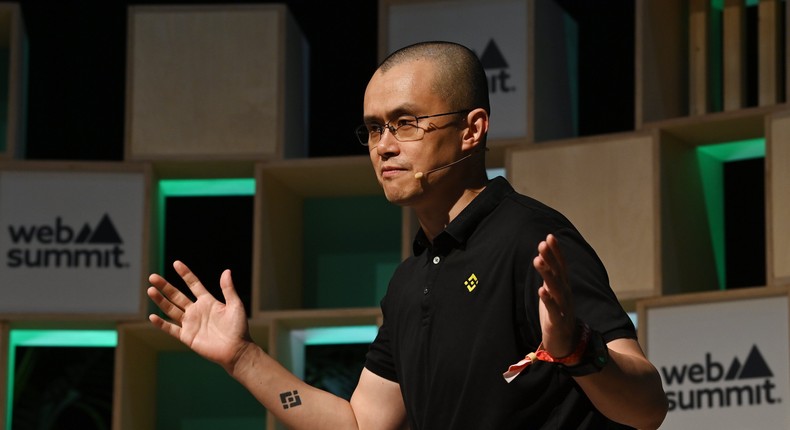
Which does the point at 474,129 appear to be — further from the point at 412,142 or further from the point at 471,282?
the point at 471,282

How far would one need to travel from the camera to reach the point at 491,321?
1.61 metres

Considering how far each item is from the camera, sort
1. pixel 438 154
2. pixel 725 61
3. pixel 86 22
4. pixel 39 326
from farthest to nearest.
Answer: pixel 86 22
pixel 39 326
pixel 725 61
pixel 438 154

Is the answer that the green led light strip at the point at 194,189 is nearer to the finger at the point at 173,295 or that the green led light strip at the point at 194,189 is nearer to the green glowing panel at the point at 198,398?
the green glowing panel at the point at 198,398

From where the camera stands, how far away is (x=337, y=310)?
3.98 m

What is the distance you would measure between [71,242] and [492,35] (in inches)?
54.6

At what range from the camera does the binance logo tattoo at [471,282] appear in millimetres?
1656

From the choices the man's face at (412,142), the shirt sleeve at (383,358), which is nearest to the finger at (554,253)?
the man's face at (412,142)

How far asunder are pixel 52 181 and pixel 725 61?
1988mm

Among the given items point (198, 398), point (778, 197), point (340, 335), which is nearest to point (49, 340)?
point (198, 398)

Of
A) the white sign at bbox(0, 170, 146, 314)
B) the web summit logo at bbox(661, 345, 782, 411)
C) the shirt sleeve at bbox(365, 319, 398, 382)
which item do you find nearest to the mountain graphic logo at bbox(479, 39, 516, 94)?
the web summit logo at bbox(661, 345, 782, 411)

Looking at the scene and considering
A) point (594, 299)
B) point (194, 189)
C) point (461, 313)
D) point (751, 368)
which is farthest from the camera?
point (194, 189)

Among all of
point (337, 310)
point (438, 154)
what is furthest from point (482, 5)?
point (438, 154)

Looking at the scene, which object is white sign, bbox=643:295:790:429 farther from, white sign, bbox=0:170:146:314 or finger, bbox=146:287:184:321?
finger, bbox=146:287:184:321

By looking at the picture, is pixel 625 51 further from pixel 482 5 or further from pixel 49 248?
pixel 49 248
